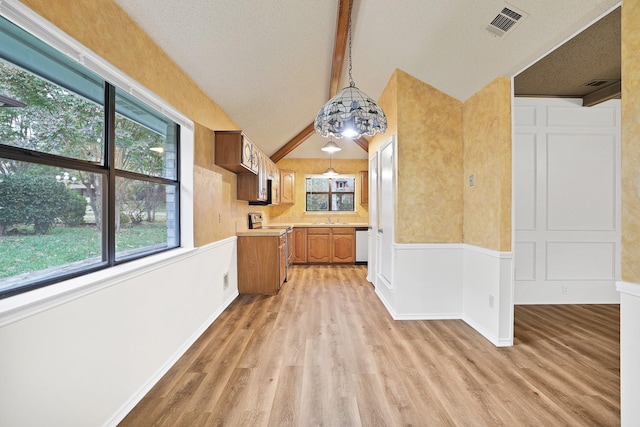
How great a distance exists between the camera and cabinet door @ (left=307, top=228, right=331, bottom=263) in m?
6.39

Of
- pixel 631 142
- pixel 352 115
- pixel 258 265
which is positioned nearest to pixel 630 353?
pixel 631 142

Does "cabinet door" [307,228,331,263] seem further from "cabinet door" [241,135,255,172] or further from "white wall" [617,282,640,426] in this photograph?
"white wall" [617,282,640,426]

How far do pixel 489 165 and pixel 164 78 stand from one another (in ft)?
9.55

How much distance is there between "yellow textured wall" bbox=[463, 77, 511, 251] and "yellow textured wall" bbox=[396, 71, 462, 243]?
12 cm

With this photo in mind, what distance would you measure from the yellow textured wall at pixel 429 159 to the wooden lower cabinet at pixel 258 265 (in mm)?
1947

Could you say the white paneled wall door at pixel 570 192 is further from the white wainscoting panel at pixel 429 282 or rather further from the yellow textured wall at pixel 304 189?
the yellow textured wall at pixel 304 189

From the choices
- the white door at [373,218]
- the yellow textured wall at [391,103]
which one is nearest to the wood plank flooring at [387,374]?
the white door at [373,218]

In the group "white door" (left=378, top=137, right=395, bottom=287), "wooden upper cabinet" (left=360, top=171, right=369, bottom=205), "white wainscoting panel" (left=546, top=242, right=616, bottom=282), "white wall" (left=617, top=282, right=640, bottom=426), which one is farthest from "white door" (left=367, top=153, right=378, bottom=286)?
"white wall" (left=617, top=282, right=640, bottom=426)

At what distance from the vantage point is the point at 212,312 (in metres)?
3.18

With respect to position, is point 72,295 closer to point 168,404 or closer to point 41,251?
point 41,251

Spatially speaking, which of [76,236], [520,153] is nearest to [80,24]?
[76,236]

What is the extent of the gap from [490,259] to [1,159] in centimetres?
337

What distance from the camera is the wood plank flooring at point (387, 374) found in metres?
1.73

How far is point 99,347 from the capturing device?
1.55 meters
